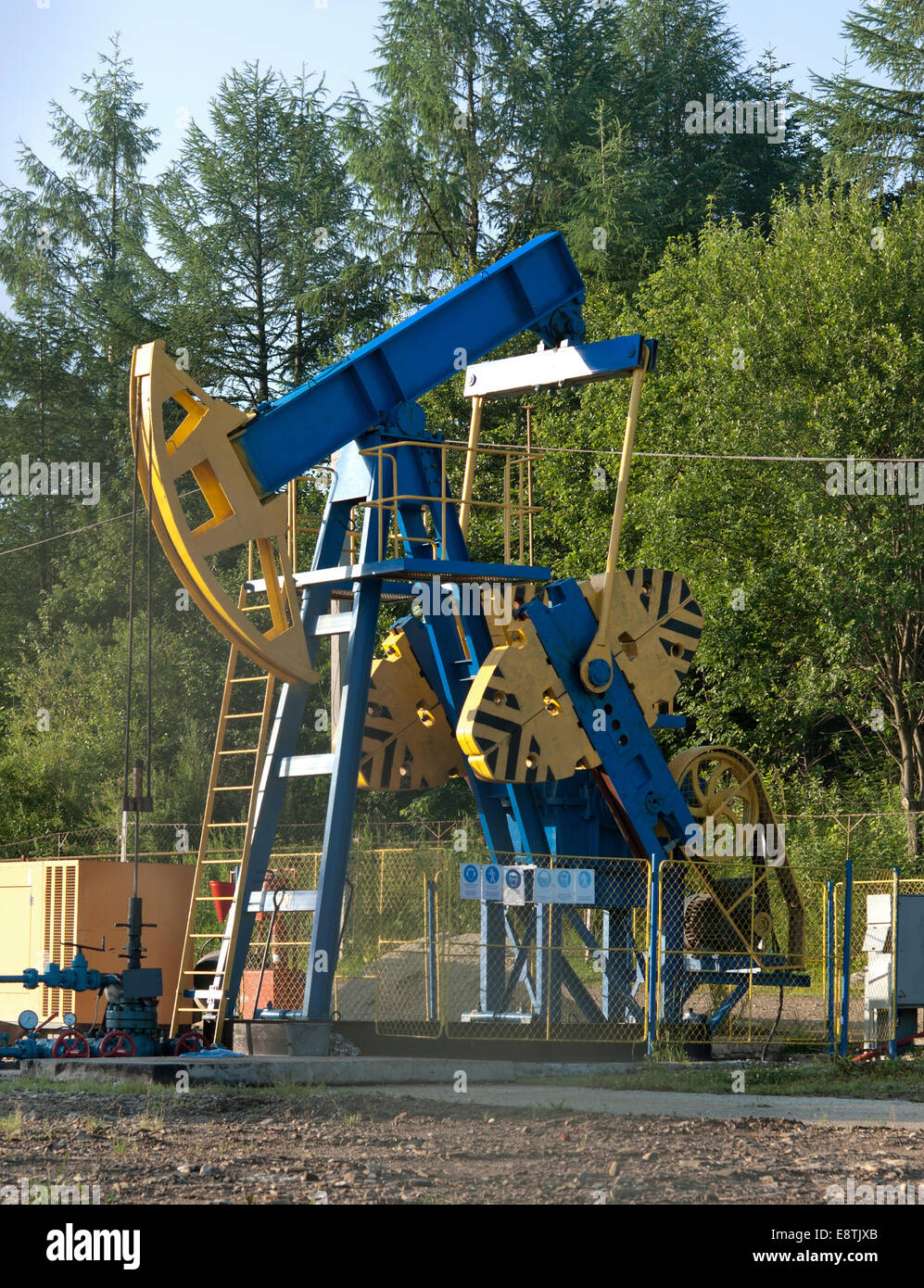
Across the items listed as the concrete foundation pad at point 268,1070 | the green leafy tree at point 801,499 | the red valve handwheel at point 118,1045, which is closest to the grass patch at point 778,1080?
the concrete foundation pad at point 268,1070

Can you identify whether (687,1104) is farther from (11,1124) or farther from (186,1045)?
(11,1124)

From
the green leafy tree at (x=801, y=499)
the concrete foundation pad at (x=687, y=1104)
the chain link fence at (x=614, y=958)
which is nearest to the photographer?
the concrete foundation pad at (x=687, y=1104)

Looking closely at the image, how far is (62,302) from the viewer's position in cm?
4634

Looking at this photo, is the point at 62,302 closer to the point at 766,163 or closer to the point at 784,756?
the point at 766,163

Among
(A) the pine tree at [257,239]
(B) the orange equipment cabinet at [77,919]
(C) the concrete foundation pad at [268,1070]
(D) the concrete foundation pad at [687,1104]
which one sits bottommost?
(D) the concrete foundation pad at [687,1104]

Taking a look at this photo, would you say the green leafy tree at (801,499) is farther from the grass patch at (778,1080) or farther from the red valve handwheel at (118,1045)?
the red valve handwheel at (118,1045)

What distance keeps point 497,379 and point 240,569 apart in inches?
992

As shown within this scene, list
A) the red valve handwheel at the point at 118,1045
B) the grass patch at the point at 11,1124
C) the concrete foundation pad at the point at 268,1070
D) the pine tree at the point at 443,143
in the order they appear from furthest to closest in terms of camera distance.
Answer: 1. the pine tree at the point at 443,143
2. the red valve handwheel at the point at 118,1045
3. the concrete foundation pad at the point at 268,1070
4. the grass patch at the point at 11,1124

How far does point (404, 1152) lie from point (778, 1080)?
5.80 meters

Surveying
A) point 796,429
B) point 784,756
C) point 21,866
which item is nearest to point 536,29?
point 796,429

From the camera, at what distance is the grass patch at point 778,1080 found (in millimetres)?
13156

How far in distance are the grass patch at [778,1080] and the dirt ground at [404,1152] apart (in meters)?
2.44

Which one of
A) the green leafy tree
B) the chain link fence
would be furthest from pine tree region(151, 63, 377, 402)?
the chain link fence

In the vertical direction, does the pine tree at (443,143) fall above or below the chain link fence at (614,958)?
above
